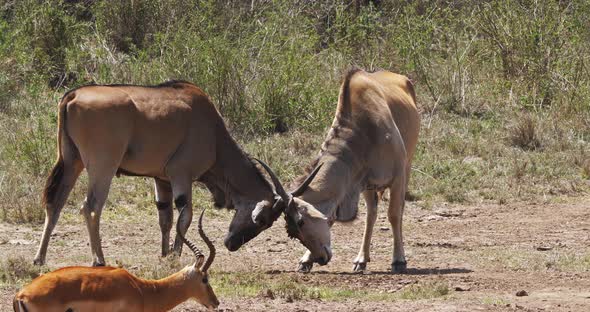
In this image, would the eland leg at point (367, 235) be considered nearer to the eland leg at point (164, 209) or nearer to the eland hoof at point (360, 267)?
the eland hoof at point (360, 267)

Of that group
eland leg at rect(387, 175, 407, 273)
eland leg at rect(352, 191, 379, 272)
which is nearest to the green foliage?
eland leg at rect(352, 191, 379, 272)

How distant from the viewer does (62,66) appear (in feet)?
56.5

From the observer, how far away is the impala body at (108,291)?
A: 6.82 meters

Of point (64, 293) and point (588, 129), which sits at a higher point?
point (64, 293)

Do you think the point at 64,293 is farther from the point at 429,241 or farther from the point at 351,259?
the point at 429,241

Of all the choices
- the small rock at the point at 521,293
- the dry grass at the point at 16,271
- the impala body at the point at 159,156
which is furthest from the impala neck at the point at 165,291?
the small rock at the point at 521,293

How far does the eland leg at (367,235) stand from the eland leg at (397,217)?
9.3 inches

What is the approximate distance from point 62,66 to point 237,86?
3.27 meters

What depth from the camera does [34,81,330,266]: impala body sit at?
10.2m

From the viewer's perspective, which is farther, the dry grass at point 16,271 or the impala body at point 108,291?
the dry grass at point 16,271

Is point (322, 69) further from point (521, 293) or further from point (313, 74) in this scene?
point (521, 293)

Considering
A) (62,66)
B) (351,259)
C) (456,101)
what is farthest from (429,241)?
(62,66)

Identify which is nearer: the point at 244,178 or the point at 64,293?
the point at 64,293

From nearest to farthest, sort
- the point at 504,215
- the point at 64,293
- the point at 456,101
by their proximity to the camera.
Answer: the point at 64,293, the point at 504,215, the point at 456,101
